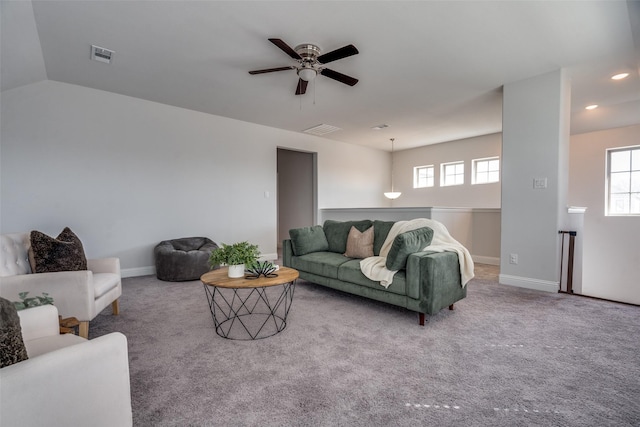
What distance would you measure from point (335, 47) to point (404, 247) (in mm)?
2087

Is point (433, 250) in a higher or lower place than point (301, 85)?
lower

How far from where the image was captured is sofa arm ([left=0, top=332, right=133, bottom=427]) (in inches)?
32.7

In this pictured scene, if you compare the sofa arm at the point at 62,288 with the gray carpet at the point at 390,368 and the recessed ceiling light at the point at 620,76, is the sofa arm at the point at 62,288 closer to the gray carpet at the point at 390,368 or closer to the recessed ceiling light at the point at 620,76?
the gray carpet at the point at 390,368

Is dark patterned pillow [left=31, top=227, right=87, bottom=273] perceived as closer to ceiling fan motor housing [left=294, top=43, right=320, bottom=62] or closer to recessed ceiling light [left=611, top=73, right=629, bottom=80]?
ceiling fan motor housing [left=294, top=43, right=320, bottom=62]

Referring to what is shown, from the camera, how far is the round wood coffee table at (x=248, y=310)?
2.24 meters

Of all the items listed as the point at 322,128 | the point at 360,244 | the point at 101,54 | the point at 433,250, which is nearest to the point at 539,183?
the point at 433,250

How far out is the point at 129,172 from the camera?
170 inches

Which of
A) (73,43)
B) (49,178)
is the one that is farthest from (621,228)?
(49,178)

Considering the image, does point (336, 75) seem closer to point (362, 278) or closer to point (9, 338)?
point (362, 278)

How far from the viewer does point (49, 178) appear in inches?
148

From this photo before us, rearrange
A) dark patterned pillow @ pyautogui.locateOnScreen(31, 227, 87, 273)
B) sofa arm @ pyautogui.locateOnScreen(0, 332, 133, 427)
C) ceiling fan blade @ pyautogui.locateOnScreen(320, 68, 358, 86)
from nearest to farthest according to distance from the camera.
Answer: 1. sofa arm @ pyautogui.locateOnScreen(0, 332, 133, 427)
2. dark patterned pillow @ pyautogui.locateOnScreen(31, 227, 87, 273)
3. ceiling fan blade @ pyautogui.locateOnScreen(320, 68, 358, 86)

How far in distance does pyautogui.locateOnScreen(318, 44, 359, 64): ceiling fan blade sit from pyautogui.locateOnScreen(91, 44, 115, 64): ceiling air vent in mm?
2275

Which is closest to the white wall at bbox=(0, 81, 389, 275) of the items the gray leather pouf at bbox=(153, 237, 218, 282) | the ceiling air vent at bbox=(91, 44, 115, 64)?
the gray leather pouf at bbox=(153, 237, 218, 282)

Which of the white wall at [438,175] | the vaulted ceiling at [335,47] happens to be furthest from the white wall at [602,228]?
the white wall at [438,175]
